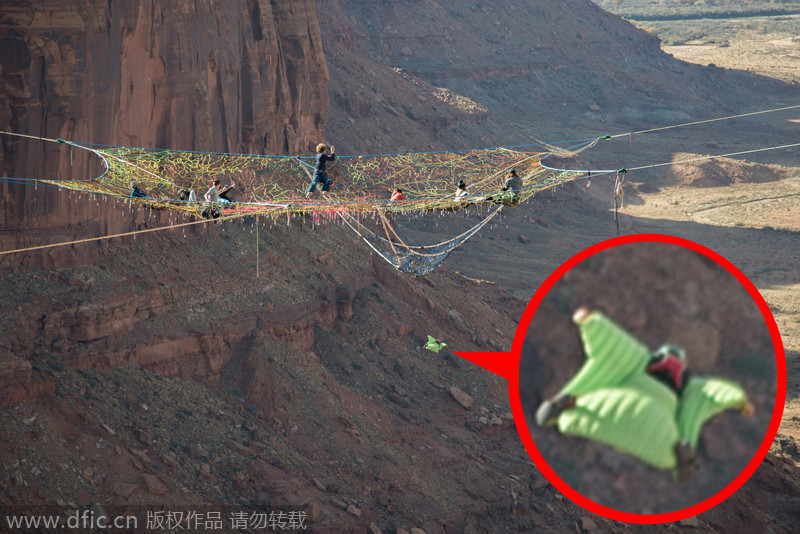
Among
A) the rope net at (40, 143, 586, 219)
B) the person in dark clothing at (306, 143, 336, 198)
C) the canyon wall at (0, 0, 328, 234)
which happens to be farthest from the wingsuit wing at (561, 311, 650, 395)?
the canyon wall at (0, 0, 328, 234)

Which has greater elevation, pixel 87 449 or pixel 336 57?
pixel 336 57

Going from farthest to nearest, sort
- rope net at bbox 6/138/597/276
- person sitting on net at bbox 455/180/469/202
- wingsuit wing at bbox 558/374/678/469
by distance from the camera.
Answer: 1. person sitting on net at bbox 455/180/469/202
2. rope net at bbox 6/138/597/276
3. wingsuit wing at bbox 558/374/678/469

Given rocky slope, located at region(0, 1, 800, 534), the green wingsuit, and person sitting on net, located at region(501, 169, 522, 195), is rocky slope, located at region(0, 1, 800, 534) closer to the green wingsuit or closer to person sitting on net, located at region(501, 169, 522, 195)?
person sitting on net, located at region(501, 169, 522, 195)

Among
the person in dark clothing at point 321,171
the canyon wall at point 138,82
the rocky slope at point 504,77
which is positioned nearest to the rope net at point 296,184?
the person in dark clothing at point 321,171

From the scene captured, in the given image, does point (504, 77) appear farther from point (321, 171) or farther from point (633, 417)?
point (633, 417)

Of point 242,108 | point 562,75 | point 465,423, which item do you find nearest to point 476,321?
point 465,423

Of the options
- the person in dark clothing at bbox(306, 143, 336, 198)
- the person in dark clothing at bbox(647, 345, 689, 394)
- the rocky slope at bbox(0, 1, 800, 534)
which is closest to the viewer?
the person in dark clothing at bbox(647, 345, 689, 394)

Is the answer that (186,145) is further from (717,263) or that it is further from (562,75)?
(562,75)

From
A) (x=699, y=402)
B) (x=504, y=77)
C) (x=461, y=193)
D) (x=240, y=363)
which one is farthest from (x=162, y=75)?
(x=504, y=77)
